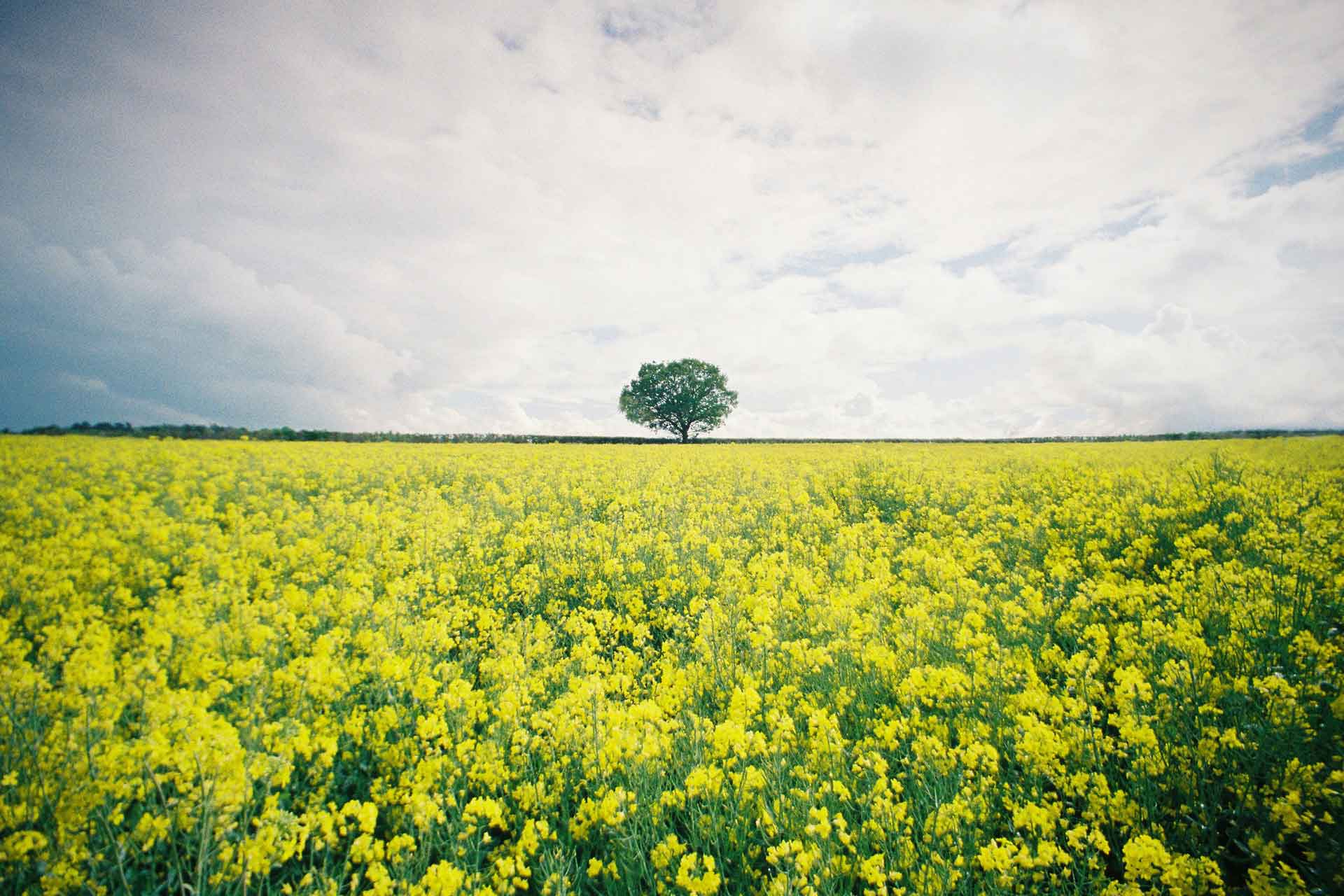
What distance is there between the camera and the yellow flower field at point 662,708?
2.74 m

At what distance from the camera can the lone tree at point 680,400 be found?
192 ft

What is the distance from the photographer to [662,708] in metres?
4.20

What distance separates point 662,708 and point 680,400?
54.4 m

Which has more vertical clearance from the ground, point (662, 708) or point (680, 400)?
point (680, 400)

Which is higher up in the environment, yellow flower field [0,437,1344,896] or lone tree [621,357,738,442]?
lone tree [621,357,738,442]

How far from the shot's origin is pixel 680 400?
58094mm

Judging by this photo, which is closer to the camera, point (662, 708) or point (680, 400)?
point (662, 708)

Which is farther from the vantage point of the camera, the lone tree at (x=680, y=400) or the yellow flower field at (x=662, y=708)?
the lone tree at (x=680, y=400)

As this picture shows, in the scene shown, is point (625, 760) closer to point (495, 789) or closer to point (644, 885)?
point (644, 885)

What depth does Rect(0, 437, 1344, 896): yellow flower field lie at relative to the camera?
8.98ft

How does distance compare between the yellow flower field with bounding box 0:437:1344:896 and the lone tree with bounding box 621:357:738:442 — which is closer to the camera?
the yellow flower field with bounding box 0:437:1344:896

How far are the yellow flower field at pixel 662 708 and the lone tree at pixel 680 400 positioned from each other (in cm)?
5050

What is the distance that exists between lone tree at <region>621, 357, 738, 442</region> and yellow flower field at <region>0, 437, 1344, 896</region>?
50.5m

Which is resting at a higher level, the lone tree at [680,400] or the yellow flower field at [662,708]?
the lone tree at [680,400]
